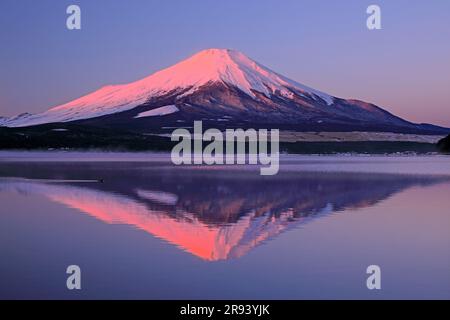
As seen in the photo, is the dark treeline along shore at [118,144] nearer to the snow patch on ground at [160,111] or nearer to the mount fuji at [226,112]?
the mount fuji at [226,112]

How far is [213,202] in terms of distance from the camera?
21.4m

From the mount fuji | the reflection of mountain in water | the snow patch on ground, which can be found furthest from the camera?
the snow patch on ground

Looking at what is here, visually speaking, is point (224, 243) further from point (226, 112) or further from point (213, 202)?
point (226, 112)

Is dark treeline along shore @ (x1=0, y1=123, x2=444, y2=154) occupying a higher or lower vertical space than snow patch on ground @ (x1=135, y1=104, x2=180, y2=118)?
lower

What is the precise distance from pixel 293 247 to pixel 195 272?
2917mm

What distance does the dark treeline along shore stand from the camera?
100062 mm

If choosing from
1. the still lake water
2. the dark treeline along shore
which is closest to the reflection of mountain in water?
the still lake water

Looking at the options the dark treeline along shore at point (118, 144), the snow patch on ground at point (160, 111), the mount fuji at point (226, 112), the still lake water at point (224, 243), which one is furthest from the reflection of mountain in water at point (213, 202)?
the snow patch on ground at point (160, 111)

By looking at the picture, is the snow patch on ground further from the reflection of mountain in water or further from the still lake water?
the still lake water

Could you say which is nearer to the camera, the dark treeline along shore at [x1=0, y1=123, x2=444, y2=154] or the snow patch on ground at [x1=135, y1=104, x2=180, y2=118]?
the dark treeline along shore at [x1=0, y1=123, x2=444, y2=154]

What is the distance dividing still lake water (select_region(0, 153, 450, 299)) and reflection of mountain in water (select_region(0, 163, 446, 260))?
5 cm

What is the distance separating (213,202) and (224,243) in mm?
7920

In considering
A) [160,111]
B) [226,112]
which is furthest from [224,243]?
[160,111]

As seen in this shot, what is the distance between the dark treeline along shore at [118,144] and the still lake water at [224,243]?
249ft
